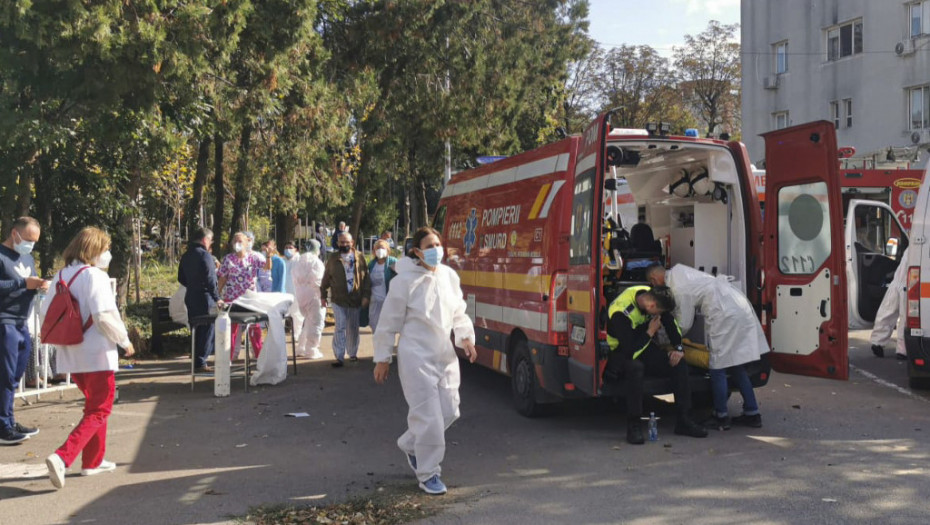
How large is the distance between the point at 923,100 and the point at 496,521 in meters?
28.0

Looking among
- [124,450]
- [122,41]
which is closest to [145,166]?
[122,41]

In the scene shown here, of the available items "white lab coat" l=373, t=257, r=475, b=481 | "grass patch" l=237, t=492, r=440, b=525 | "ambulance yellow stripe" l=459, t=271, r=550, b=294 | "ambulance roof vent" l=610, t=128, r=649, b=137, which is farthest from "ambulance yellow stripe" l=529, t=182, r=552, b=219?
"grass patch" l=237, t=492, r=440, b=525

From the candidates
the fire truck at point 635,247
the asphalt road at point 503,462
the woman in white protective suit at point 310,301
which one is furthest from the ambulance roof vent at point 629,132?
the woman in white protective suit at point 310,301

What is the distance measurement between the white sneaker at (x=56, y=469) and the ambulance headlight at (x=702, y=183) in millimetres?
6334

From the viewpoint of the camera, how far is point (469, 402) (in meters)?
9.34

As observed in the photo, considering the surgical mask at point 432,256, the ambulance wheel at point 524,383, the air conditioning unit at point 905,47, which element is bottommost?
the ambulance wheel at point 524,383

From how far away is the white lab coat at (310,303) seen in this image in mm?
13172

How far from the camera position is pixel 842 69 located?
31156mm

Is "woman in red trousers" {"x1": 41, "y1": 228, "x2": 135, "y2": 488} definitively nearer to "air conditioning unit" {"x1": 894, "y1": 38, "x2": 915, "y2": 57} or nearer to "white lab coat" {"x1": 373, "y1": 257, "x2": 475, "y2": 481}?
"white lab coat" {"x1": 373, "y1": 257, "x2": 475, "y2": 481}

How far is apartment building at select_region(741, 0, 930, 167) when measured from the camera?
92.3 feet

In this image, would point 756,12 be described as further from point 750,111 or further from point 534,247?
point 534,247

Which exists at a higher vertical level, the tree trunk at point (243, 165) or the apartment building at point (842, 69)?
the apartment building at point (842, 69)

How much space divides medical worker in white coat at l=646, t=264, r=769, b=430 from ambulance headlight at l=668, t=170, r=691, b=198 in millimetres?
1576

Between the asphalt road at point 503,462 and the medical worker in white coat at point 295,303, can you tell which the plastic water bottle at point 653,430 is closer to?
the asphalt road at point 503,462
